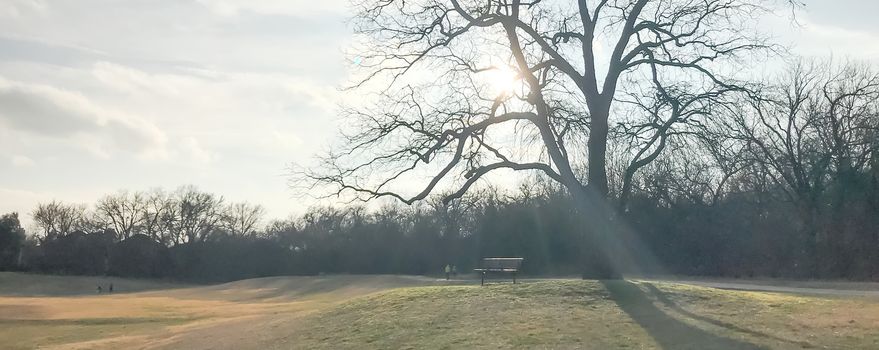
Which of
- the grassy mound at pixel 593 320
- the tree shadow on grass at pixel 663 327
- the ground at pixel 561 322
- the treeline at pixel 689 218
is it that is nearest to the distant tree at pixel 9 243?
the treeline at pixel 689 218

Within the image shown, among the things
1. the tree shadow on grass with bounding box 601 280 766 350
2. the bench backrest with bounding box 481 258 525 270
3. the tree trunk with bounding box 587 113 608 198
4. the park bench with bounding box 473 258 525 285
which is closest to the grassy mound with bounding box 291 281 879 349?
the tree shadow on grass with bounding box 601 280 766 350

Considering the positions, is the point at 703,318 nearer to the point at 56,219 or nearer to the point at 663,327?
the point at 663,327

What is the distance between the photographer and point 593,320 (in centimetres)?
1512

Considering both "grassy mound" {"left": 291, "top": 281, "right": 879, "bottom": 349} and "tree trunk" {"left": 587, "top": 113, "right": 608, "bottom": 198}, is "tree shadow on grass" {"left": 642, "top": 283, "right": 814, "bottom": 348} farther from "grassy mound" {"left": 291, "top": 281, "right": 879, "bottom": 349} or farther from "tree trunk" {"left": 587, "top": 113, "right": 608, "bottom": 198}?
"tree trunk" {"left": 587, "top": 113, "right": 608, "bottom": 198}

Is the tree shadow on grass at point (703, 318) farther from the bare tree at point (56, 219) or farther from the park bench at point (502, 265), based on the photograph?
the bare tree at point (56, 219)

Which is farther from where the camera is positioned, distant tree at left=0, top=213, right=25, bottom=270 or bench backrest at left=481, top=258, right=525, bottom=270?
distant tree at left=0, top=213, right=25, bottom=270

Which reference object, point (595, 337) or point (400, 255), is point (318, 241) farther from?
point (595, 337)

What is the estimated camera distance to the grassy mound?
1304cm

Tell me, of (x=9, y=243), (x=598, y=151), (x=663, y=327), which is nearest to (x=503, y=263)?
(x=598, y=151)

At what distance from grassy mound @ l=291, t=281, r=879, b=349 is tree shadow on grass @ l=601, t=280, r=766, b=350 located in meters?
0.02

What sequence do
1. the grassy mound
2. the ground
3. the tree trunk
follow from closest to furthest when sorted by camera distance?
1. the grassy mound
2. the ground
3. the tree trunk

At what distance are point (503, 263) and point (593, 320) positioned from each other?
62.3 ft

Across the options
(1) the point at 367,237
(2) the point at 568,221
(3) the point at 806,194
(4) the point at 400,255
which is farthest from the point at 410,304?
(1) the point at 367,237

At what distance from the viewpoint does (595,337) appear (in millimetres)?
13609
